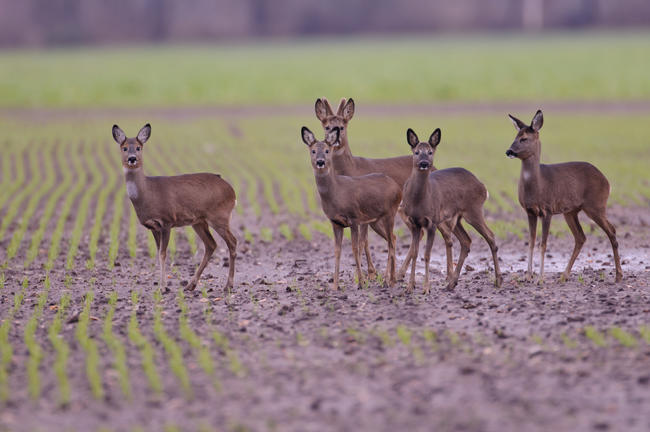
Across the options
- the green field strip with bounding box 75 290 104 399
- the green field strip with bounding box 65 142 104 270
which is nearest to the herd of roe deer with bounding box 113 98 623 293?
the green field strip with bounding box 75 290 104 399

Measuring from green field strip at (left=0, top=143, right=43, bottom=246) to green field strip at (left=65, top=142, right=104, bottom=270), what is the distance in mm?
1077

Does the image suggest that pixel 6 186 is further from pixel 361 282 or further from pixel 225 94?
pixel 225 94

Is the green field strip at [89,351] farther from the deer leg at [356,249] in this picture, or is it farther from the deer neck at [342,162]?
the deer neck at [342,162]

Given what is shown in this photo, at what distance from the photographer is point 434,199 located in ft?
Answer: 37.2

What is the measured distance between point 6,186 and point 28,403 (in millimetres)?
14078

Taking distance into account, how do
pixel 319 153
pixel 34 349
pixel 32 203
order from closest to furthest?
pixel 34 349, pixel 319 153, pixel 32 203

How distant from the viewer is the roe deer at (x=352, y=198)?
11.5 m

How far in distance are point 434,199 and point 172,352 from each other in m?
3.77

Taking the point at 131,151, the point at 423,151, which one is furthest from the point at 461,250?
the point at 131,151

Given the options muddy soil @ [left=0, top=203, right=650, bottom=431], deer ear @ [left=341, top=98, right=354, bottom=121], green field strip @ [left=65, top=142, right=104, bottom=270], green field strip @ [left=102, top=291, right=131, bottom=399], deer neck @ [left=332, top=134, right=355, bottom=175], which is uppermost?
deer ear @ [left=341, top=98, right=354, bottom=121]

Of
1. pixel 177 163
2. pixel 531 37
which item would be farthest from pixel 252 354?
pixel 531 37

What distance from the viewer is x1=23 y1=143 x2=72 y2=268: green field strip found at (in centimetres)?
1449

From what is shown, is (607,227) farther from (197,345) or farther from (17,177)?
(17,177)

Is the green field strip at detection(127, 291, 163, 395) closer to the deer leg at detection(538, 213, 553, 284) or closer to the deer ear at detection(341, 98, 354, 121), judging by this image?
the deer ear at detection(341, 98, 354, 121)
